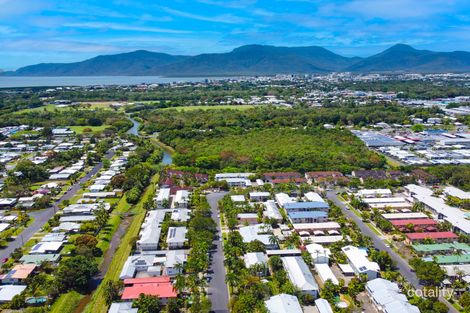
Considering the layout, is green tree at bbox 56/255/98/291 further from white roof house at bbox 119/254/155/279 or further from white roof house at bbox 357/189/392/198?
white roof house at bbox 357/189/392/198

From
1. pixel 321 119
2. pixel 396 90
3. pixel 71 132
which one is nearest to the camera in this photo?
pixel 71 132

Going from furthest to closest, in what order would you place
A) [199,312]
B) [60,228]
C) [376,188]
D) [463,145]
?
1. [463,145]
2. [376,188]
3. [60,228]
4. [199,312]

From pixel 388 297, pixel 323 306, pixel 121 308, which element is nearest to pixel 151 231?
pixel 121 308

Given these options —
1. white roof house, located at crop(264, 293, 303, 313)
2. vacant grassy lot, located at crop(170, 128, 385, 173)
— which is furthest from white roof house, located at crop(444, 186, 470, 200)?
white roof house, located at crop(264, 293, 303, 313)

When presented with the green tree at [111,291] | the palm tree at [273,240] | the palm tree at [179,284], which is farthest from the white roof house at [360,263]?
the green tree at [111,291]

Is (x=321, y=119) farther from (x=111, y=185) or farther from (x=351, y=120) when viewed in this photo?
(x=111, y=185)

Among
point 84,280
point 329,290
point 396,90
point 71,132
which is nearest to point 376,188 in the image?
point 329,290
